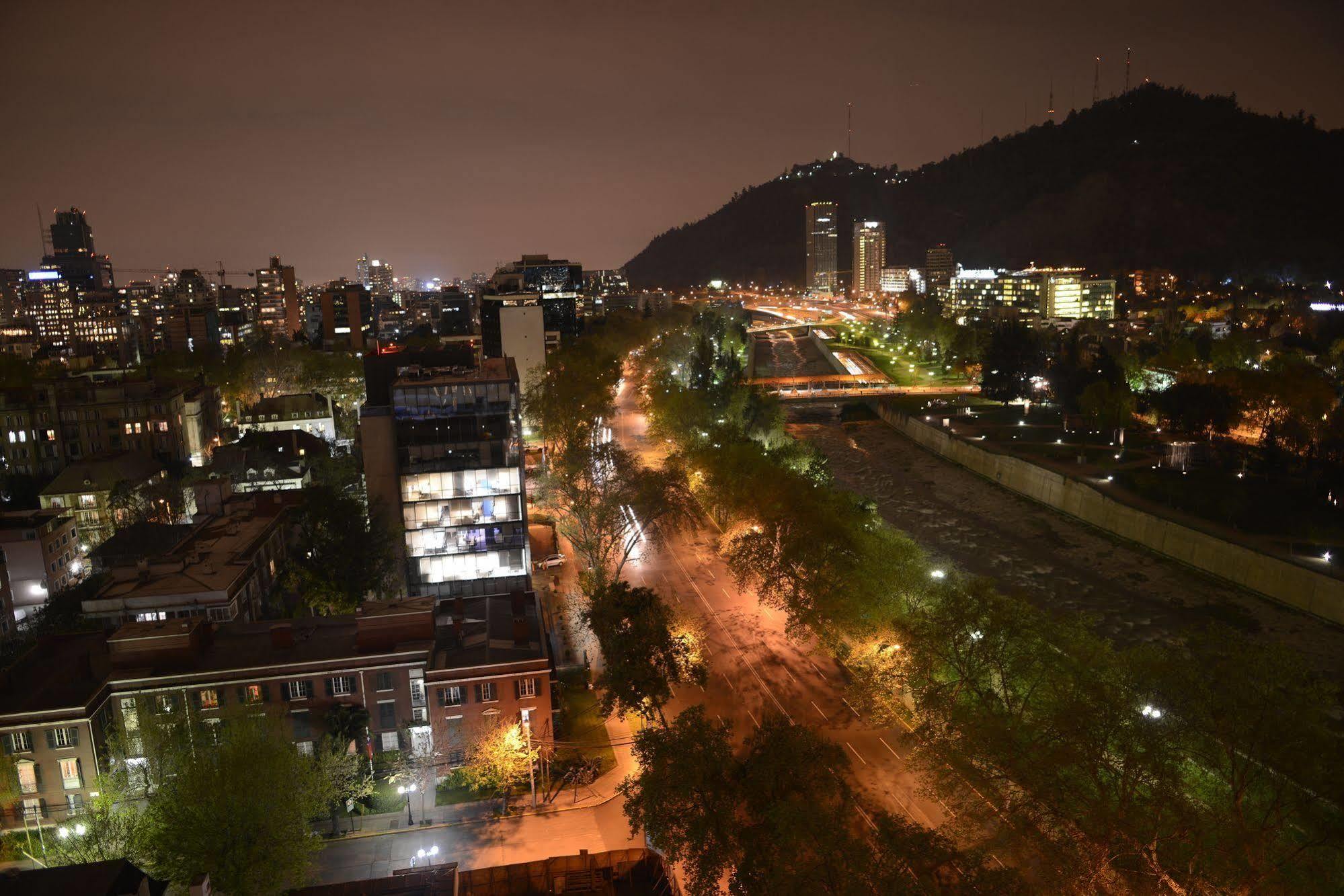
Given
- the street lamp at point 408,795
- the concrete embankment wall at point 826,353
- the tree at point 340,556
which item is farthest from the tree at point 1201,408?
the street lamp at point 408,795

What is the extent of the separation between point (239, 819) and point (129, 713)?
14.6ft

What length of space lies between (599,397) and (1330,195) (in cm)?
11826

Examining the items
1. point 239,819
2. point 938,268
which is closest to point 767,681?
point 239,819

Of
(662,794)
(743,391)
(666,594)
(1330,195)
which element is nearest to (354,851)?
(662,794)

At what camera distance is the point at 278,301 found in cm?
12012

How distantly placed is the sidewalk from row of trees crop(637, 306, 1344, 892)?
5404 millimetres

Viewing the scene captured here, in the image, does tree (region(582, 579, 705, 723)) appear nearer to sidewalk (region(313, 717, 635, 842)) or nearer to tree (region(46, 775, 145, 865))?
sidewalk (region(313, 717, 635, 842))

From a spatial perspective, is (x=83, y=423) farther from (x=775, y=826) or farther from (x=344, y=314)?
(x=344, y=314)

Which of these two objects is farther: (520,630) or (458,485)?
(458,485)

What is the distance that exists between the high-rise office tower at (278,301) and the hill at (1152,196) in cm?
10448

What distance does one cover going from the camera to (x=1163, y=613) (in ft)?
78.8

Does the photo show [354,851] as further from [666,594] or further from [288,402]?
[288,402]

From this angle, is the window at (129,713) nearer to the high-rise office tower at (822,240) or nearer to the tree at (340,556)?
the tree at (340,556)

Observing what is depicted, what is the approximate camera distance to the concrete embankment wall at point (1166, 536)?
2334cm
